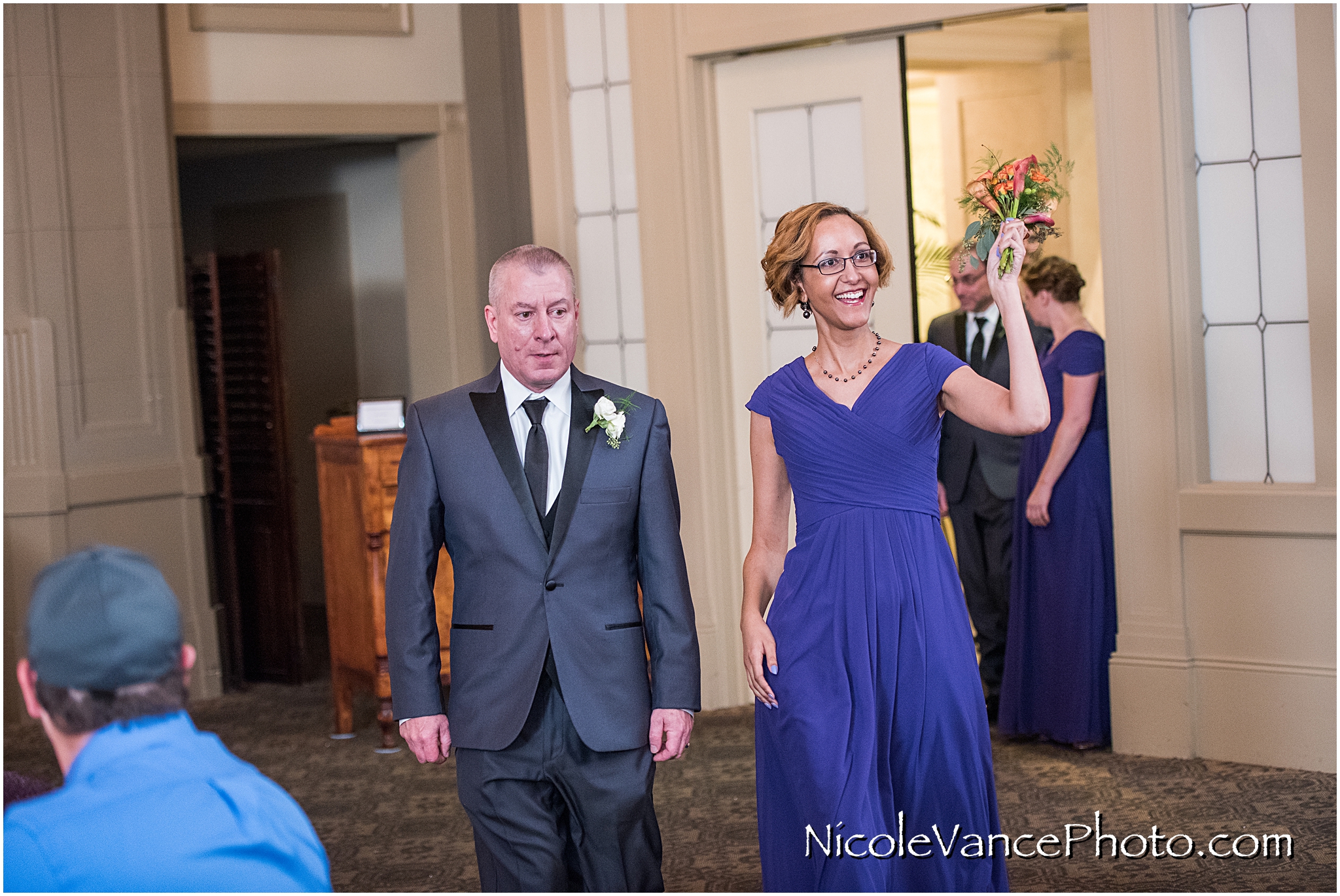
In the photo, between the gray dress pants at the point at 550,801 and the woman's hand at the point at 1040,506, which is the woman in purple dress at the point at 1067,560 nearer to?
the woman's hand at the point at 1040,506

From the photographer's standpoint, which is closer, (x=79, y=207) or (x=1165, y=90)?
(x=1165, y=90)

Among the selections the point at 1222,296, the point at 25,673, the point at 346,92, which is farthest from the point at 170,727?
the point at 346,92

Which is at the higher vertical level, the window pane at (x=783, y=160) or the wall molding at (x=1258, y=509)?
the window pane at (x=783, y=160)

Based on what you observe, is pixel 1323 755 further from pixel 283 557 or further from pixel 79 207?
pixel 79 207

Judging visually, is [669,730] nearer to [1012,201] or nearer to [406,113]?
[1012,201]

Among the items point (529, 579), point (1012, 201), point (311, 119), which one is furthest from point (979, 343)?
point (311, 119)

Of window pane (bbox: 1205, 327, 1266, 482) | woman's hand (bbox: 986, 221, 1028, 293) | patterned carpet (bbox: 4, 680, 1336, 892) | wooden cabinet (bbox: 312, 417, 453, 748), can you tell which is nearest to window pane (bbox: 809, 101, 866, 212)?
window pane (bbox: 1205, 327, 1266, 482)

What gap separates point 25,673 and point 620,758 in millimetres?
1292

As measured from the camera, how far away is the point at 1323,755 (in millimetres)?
4473

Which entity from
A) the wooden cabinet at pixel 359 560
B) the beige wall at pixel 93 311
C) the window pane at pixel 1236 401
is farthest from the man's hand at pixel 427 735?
the beige wall at pixel 93 311

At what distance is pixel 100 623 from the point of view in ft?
4.93

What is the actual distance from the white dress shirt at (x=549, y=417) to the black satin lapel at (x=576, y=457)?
2 cm

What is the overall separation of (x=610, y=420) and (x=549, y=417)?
0.44 feet

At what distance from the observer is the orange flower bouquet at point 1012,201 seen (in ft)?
8.92
